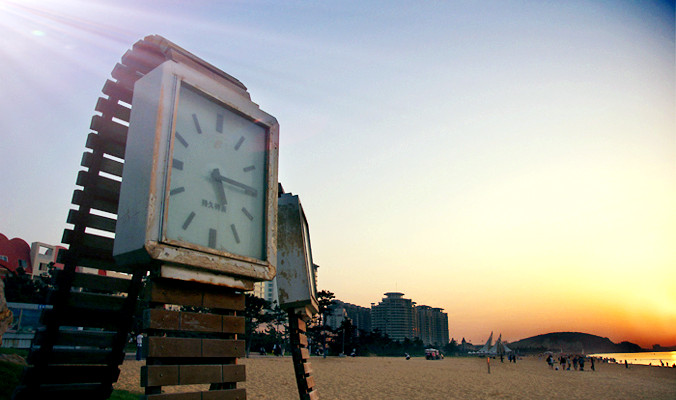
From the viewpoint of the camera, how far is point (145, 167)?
182 centimetres

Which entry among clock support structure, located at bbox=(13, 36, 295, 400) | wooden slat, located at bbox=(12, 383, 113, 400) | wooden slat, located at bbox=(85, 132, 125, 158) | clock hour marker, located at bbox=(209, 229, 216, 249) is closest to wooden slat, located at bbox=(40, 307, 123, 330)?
clock support structure, located at bbox=(13, 36, 295, 400)

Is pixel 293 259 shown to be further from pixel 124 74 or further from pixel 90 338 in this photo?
pixel 124 74

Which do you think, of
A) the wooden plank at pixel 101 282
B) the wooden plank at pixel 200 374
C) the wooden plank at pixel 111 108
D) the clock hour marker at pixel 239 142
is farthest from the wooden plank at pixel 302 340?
the wooden plank at pixel 111 108

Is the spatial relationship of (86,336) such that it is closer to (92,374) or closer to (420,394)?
(92,374)

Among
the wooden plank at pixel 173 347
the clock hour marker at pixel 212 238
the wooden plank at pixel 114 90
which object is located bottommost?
the wooden plank at pixel 173 347

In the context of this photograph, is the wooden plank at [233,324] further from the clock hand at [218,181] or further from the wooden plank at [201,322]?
the clock hand at [218,181]

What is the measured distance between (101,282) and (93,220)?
18.9 inches

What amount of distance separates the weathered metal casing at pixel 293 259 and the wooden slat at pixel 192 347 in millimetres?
855

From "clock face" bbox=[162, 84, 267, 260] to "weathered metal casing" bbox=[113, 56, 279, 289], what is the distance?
0.05m

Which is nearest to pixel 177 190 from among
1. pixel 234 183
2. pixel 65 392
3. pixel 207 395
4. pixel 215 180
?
pixel 215 180

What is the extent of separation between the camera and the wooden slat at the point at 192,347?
1639 millimetres

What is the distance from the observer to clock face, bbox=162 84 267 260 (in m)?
1.98

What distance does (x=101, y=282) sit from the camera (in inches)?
112

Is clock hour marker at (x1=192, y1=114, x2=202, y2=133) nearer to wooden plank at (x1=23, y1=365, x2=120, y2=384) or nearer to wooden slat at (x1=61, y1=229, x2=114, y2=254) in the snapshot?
wooden slat at (x1=61, y1=229, x2=114, y2=254)
